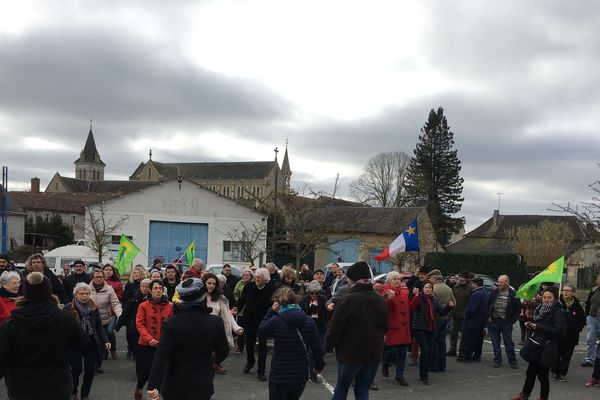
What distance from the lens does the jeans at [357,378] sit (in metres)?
6.51

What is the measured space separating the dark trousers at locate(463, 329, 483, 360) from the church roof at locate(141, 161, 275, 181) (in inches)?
3876

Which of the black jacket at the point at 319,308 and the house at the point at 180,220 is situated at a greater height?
the house at the point at 180,220

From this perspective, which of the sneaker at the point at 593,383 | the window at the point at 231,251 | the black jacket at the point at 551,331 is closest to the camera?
the black jacket at the point at 551,331

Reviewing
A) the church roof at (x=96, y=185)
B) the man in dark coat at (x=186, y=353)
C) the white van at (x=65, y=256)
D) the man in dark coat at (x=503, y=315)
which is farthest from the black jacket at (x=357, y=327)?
the church roof at (x=96, y=185)

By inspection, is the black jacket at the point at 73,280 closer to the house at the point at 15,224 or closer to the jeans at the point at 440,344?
the jeans at the point at 440,344

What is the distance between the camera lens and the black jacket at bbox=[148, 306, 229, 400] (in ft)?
15.8

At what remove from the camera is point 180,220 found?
125 feet

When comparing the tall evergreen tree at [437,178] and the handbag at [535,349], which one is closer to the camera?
the handbag at [535,349]

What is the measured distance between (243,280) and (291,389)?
615 cm

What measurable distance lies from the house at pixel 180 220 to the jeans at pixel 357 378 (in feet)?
96.6

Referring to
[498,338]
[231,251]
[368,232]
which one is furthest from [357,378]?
[368,232]

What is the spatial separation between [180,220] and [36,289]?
33746 millimetres

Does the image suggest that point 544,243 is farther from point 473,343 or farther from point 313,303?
point 313,303

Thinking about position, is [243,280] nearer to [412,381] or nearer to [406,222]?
[412,381]
